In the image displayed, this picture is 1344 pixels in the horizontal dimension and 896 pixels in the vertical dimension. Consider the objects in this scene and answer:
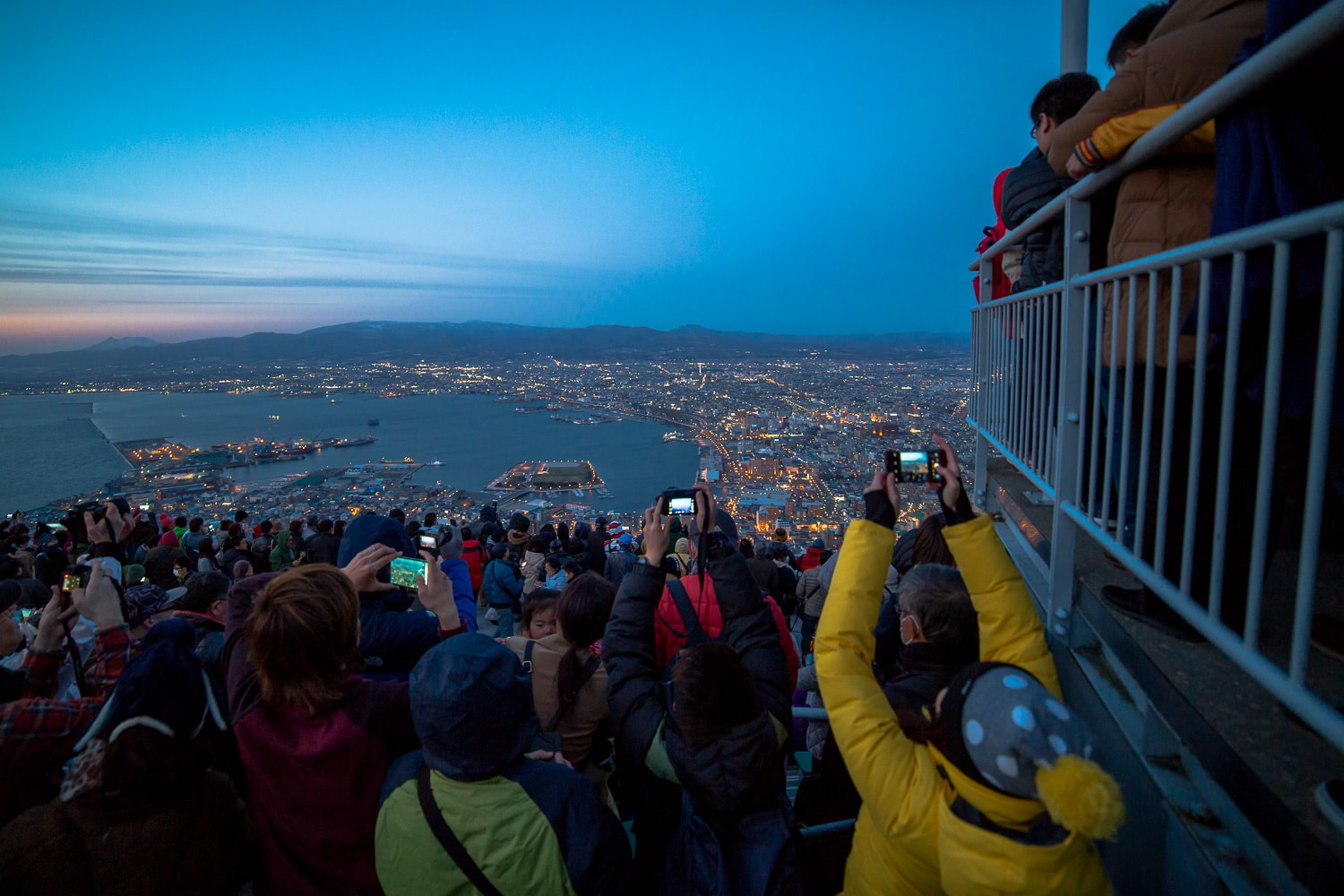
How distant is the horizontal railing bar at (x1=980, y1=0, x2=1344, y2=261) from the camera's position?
933 millimetres

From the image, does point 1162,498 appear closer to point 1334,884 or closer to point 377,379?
point 1334,884

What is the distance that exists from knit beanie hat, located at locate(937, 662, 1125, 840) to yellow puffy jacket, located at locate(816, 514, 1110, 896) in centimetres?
6

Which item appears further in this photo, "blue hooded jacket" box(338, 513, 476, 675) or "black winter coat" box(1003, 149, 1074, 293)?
"black winter coat" box(1003, 149, 1074, 293)

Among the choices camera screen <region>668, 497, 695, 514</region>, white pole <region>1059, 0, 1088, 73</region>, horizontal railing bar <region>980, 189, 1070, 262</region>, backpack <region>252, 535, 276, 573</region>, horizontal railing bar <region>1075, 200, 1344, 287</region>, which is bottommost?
backpack <region>252, 535, 276, 573</region>

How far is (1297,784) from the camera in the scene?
115cm

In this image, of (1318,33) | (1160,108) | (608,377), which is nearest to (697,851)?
(1318,33)

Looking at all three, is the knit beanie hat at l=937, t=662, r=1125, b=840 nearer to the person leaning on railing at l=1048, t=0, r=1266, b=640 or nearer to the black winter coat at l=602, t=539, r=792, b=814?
the black winter coat at l=602, t=539, r=792, b=814

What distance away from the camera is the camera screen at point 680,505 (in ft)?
8.02

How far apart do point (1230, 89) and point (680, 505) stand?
1.94 meters

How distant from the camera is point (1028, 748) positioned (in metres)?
1.02

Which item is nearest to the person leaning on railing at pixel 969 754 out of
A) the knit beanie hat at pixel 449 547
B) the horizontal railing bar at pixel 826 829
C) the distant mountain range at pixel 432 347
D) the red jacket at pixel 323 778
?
the horizontal railing bar at pixel 826 829

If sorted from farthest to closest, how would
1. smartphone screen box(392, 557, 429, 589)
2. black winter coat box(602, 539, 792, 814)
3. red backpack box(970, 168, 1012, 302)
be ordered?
red backpack box(970, 168, 1012, 302), smartphone screen box(392, 557, 429, 589), black winter coat box(602, 539, 792, 814)

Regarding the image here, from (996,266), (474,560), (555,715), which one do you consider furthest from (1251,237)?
(474,560)

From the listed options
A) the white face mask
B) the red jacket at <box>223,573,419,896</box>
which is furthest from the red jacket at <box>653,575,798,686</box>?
the red jacket at <box>223,573,419,896</box>
